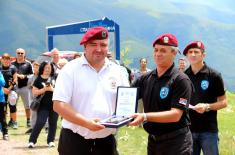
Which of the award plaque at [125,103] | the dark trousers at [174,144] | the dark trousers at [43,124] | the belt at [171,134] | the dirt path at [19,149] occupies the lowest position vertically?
the dirt path at [19,149]

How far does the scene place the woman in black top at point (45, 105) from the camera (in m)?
10.6

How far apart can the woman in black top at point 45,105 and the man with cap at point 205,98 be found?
17.0ft

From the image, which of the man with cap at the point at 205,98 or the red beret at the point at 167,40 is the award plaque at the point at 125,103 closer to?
the red beret at the point at 167,40

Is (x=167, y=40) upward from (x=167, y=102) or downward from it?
upward

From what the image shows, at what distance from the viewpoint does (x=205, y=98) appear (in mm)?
6066

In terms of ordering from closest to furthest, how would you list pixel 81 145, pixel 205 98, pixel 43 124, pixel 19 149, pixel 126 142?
pixel 81 145 < pixel 205 98 < pixel 19 149 < pixel 43 124 < pixel 126 142

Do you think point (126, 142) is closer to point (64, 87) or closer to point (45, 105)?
point (45, 105)

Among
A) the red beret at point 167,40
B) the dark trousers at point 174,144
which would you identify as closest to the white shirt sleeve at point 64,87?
the red beret at point 167,40

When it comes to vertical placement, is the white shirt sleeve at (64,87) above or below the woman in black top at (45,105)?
above

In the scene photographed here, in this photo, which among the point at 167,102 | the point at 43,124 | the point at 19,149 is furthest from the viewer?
the point at 43,124

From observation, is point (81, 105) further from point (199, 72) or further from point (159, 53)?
point (199, 72)

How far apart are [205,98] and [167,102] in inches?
55.0

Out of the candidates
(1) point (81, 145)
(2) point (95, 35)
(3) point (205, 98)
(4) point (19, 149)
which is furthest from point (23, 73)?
(2) point (95, 35)

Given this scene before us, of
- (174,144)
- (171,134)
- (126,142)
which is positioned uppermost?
(171,134)
